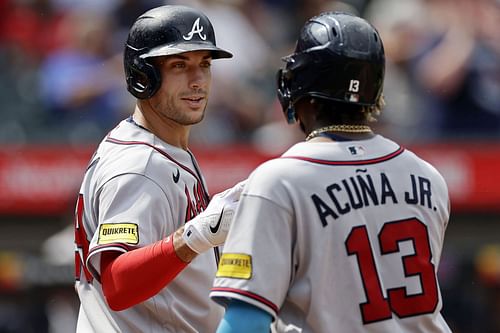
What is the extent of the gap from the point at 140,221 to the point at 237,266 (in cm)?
78

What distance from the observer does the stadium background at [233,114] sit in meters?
8.34

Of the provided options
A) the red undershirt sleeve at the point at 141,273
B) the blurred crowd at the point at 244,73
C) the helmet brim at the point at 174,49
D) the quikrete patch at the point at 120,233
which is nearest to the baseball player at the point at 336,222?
the red undershirt sleeve at the point at 141,273

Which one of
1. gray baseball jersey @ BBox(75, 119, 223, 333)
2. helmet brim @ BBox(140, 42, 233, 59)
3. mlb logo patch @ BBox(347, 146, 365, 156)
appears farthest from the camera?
helmet brim @ BBox(140, 42, 233, 59)

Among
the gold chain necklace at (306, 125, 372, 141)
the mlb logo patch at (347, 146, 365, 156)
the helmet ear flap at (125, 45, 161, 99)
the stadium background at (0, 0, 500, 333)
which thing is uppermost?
the helmet ear flap at (125, 45, 161, 99)

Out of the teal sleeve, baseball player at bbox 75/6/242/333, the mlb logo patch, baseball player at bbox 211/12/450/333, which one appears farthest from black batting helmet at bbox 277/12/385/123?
the teal sleeve

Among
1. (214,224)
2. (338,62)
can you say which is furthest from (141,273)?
(338,62)

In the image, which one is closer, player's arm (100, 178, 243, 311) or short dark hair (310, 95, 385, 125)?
short dark hair (310, 95, 385, 125)

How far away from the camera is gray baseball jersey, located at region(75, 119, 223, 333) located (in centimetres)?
366

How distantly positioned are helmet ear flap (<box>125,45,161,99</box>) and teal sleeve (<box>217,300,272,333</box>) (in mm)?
1273

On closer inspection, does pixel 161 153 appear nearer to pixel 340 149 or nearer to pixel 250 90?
pixel 340 149

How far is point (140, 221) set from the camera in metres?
→ 3.64

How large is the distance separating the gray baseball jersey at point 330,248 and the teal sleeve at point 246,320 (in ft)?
0.08

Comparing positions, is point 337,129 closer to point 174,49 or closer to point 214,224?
point 214,224

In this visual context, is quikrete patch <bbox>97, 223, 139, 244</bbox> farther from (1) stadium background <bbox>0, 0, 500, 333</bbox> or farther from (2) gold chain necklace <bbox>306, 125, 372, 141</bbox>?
(1) stadium background <bbox>0, 0, 500, 333</bbox>
